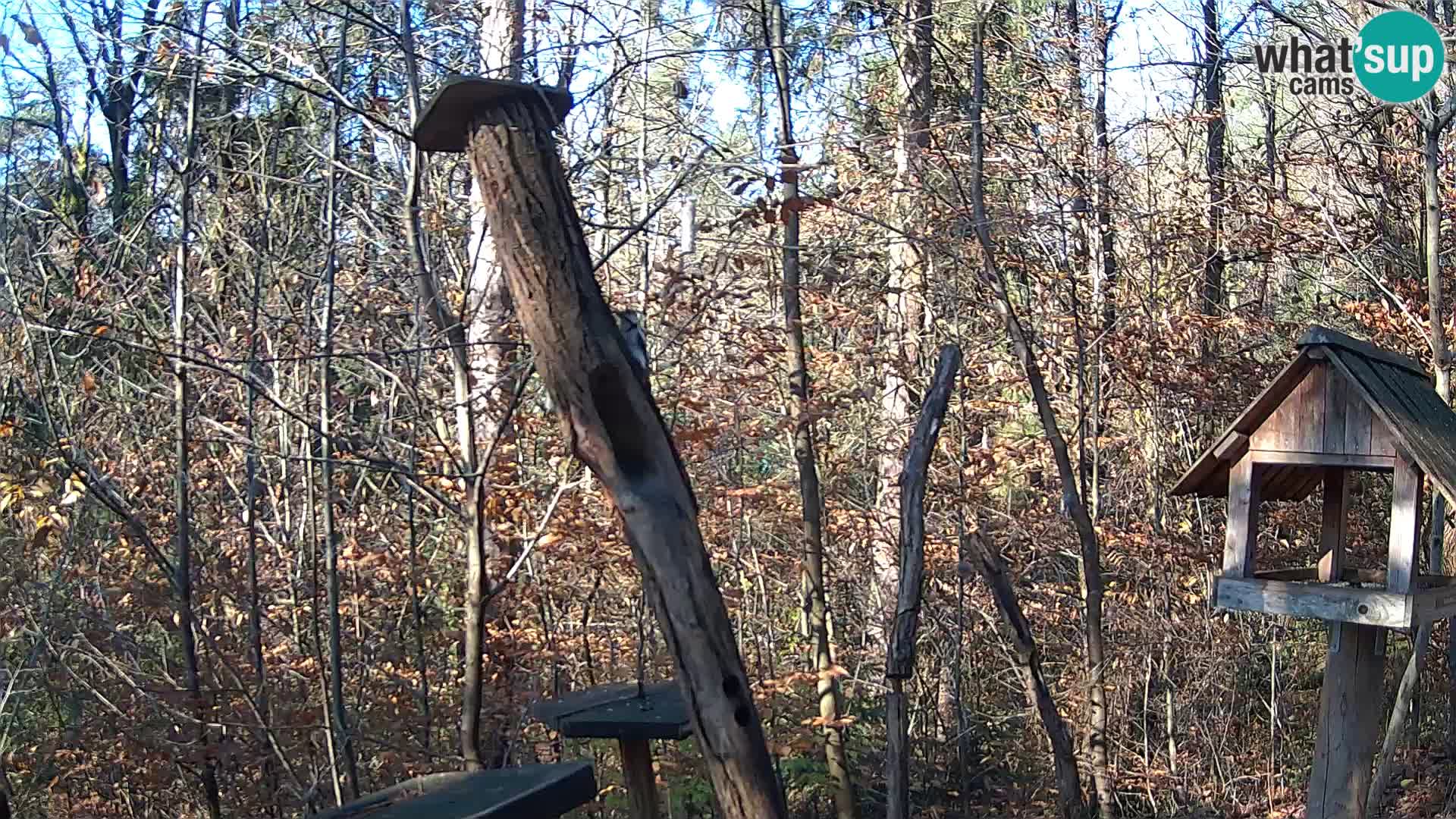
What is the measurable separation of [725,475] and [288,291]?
288cm

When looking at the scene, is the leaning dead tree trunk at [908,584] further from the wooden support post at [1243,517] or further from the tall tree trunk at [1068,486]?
the tall tree trunk at [1068,486]

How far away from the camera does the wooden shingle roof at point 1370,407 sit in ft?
12.7

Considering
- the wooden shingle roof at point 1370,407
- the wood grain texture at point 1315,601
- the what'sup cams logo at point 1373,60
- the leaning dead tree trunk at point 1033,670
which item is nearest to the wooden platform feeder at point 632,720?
the leaning dead tree trunk at point 1033,670

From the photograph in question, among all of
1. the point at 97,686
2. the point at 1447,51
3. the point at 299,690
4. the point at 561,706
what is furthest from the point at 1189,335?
the point at 97,686

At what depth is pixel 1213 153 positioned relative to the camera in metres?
8.54

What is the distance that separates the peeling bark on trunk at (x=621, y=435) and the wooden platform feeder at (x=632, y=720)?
414mm

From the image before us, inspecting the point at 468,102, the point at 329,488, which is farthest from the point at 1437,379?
the point at 329,488

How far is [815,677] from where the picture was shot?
6.32m

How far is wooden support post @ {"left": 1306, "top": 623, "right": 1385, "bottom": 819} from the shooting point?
4328 mm

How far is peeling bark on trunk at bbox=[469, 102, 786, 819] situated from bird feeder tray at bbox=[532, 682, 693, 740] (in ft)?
2.02

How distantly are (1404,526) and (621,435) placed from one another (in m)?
2.53

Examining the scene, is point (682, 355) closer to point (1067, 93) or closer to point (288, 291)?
point (288, 291)

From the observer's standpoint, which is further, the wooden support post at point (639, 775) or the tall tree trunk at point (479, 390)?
the wooden support post at point (639, 775)

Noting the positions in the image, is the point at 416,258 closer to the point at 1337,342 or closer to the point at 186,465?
the point at 186,465
